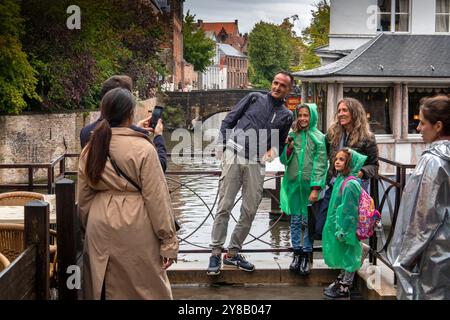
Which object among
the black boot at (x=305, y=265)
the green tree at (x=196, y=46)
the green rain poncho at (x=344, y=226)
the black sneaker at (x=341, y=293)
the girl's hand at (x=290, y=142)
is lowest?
the black sneaker at (x=341, y=293)

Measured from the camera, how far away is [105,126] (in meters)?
4.79

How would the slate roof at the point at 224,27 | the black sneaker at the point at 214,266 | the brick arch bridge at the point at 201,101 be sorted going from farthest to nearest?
the slate roof at the point at 224,27 → the brick arch bridge at the point at 201,101 → the black sneaker at the point at 214,266

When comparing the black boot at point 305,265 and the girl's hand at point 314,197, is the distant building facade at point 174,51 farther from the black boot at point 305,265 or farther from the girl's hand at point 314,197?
the girl's hand at point 314,197

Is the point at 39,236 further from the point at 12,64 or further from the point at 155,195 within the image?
the point at 12,64

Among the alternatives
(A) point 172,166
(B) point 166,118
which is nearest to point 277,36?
(B) point 166,118

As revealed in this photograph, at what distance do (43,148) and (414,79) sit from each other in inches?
511

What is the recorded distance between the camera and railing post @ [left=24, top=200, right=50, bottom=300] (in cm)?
463

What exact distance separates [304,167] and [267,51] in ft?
324

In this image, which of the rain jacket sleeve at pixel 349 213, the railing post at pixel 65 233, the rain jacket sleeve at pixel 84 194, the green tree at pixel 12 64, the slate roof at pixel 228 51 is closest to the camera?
the rain jacket sleeve at pixel 84 194

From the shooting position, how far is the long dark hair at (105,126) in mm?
4777

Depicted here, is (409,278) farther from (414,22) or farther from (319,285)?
(414,22)

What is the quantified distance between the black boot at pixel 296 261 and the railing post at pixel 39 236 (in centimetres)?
313

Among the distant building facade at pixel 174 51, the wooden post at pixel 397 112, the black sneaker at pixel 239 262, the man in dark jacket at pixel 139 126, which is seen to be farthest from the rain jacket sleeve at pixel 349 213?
the distant building facade at pixel 174 51

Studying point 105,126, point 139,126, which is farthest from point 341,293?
point 105,126
